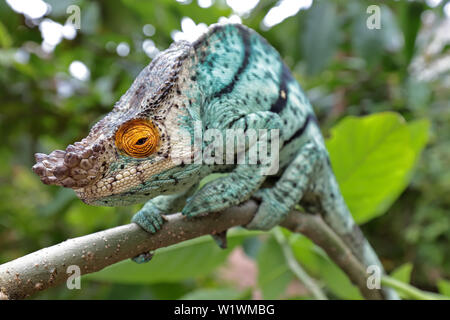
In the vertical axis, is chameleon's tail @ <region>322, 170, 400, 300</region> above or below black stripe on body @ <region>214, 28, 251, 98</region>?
below

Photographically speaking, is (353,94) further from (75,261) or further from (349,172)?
(75,261)

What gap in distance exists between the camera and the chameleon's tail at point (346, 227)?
128cm

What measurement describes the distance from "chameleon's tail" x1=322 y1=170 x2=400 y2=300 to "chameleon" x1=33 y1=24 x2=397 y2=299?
103 millimetres

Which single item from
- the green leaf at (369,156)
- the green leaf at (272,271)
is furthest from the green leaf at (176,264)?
the green leaf at (369,156)

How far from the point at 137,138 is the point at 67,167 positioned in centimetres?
14

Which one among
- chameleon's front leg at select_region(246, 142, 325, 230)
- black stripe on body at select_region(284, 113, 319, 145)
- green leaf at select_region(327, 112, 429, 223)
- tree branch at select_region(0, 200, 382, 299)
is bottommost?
tree branch at select_region(0, 200, 382, 299)

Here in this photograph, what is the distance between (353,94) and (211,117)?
245 cm

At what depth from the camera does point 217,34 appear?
97 centimetres

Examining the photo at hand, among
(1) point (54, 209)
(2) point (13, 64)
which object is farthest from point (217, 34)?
(2) point (13, 64)

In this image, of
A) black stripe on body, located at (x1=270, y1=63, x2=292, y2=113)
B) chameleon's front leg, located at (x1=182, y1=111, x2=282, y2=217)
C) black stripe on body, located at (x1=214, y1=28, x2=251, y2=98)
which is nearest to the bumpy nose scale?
chameleon's front leg, located at (x1=182, y1=111, x2=282, y2=217)

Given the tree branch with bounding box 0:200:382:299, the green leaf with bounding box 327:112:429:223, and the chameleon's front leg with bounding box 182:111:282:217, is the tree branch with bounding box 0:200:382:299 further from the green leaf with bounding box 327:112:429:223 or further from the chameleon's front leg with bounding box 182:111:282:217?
the green leaf with bounding box 327:112:429:223

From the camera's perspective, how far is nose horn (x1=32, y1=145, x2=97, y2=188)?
0.66m

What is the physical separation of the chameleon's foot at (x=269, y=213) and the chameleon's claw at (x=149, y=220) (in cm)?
25

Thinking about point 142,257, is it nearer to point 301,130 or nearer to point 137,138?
point 137,138
